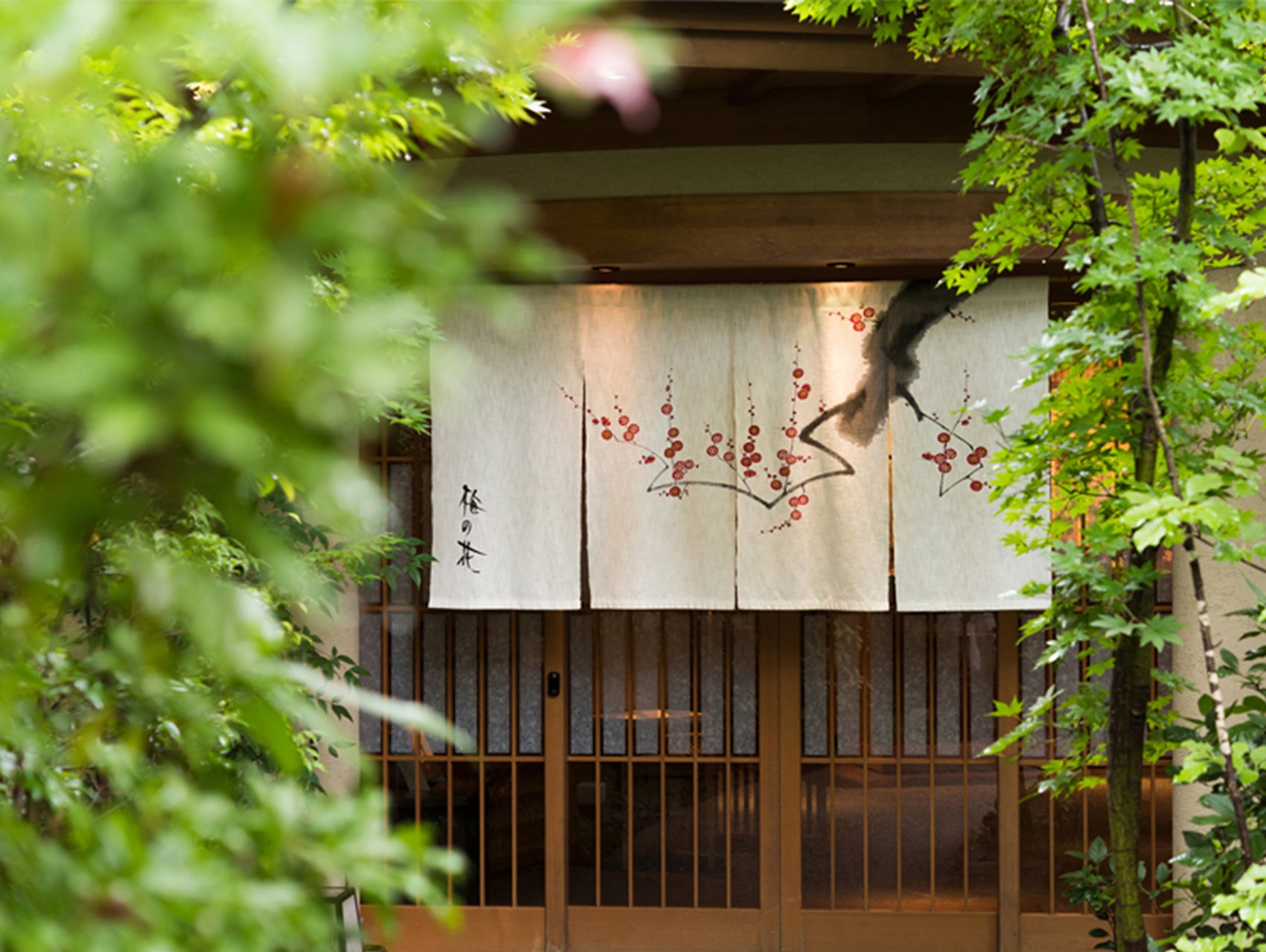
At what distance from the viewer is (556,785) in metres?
4.65

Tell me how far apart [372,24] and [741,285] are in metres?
4.04

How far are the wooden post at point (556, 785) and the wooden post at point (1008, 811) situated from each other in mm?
1849

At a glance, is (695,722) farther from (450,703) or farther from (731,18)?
(731,18)

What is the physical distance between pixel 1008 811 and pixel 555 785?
1927 millimetres

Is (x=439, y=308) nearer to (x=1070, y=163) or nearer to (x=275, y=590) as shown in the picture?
(x=1070, y=163)

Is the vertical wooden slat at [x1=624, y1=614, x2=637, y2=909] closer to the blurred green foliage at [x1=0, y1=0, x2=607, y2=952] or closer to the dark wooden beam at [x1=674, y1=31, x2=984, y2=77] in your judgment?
the dark wooden beam at [x1=674, y1=31, x2=984, y2=77]

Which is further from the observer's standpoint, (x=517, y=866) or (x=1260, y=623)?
(x=517, y=866)

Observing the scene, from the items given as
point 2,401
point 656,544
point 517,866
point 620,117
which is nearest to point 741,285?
point 620,117

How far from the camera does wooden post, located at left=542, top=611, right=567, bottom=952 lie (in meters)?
4.58

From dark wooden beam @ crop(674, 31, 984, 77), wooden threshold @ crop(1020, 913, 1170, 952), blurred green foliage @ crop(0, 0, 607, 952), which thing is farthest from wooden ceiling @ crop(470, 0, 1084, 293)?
blurred green foliage @ crop(0, 0, 607, 952)

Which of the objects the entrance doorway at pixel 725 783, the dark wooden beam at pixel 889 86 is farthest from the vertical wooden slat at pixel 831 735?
the dark wooden beam at pixel 889 86

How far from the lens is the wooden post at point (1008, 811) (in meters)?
4.46

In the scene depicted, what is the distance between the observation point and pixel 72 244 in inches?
15.3

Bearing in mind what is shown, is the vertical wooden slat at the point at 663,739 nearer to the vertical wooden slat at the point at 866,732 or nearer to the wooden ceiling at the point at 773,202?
the vertical wooden slat at the point at 866,732
